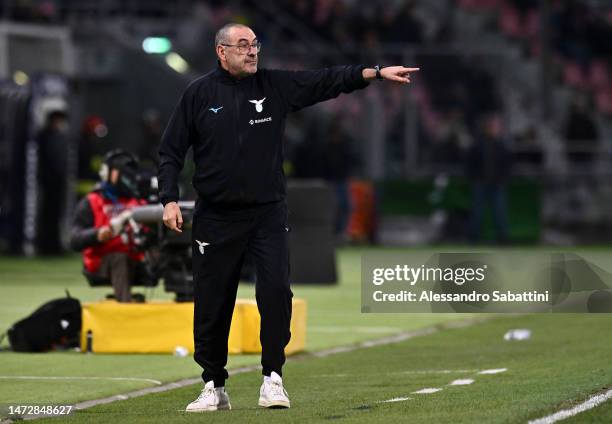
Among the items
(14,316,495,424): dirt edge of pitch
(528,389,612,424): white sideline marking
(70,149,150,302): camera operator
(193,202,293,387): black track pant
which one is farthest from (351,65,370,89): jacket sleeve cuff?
(70,149,150,302): camera operator

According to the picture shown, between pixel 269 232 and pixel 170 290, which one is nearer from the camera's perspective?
pixel 269 232

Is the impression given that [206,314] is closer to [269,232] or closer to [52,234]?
[269,232]

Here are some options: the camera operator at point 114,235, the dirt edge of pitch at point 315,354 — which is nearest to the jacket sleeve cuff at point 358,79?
the dirt edge of pitch at point 315,354

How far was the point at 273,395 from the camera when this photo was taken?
946 centimetres

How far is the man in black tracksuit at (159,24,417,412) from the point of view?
31.1 ft

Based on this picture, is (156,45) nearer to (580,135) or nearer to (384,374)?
(580,135)

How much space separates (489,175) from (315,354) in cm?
1853

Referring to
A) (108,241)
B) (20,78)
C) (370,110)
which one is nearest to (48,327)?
(108,241)

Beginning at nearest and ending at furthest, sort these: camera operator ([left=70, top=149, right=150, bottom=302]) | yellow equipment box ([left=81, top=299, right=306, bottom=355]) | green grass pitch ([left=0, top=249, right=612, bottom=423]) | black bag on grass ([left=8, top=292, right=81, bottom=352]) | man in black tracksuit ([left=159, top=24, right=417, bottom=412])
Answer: green grass pitch ([left=0, top=249, right=612, bottom=423]) < man in black tracksuit ([left=159, top=24, right=417, bottom=412]) < yellow equipment box ([left=81, top=299, right=306, bottom=355]) < black bag on grass ([left=8, top=292, right=81, bottom=352]) < camera operator ([left=70, top=149, right=150, bottom=302])

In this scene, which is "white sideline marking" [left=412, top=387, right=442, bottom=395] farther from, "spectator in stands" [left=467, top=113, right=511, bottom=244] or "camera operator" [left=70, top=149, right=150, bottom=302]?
"spectator in stands" [left=467, top=113, right=511, bottom=244]

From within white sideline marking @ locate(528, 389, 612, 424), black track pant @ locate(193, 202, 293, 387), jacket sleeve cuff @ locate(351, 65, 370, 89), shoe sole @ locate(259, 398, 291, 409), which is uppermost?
jacket sleeve cuff @ locate(351, 65, 370, 89)

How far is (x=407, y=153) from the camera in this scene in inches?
1286

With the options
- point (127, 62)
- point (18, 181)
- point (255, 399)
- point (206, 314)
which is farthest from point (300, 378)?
point (127, 62)

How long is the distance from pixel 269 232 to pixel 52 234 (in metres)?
19.9
